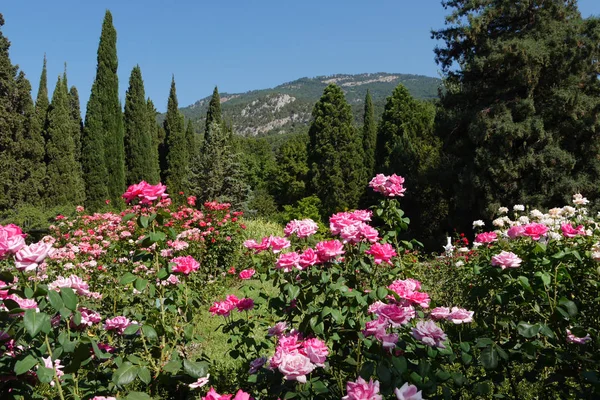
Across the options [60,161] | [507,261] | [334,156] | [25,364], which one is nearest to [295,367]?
[25,364]

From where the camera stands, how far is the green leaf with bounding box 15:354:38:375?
140cm

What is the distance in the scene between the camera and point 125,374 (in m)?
1.60

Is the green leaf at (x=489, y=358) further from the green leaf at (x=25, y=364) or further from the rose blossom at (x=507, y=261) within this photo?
the green leaf at (x=25, y=364)

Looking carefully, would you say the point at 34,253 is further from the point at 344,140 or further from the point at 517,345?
the point at 344,140

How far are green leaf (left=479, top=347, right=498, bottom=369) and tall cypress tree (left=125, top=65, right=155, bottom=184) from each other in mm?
20749

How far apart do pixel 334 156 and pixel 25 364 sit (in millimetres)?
21576

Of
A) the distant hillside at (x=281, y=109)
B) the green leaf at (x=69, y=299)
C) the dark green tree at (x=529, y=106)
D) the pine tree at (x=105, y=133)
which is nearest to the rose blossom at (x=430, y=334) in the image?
the green leaf at (x=69, y=299)

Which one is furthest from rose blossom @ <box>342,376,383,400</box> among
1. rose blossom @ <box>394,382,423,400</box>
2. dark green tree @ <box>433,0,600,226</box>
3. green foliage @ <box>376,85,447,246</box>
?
green foliage @ <box>376,85,447,246</box>

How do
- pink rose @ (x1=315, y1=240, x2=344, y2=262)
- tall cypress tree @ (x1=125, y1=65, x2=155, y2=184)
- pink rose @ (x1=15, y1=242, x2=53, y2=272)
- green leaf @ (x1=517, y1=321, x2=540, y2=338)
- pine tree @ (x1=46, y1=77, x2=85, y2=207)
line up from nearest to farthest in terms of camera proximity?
pink rose @ (x1=15, y1=242, x2=53, y2=272), green leaf @ (x1=517, y1=321, x2=540, y2=338), pink rose @ (x1=315, y1=240, x2=344, y2=262), pine tree @ (x1=46, y1=77, x2=85, y2=207), tall cypress tree @ (x1=125, y1=65, x2=155, y2=184)

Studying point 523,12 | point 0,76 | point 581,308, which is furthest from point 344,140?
point 581,308

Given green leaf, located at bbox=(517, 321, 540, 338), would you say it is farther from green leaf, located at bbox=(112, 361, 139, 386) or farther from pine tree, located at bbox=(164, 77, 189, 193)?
pine tree, located at bbox=(164, 77, 189, 193)

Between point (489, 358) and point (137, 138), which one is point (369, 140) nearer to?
point (137, 138)

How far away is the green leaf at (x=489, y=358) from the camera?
161cm

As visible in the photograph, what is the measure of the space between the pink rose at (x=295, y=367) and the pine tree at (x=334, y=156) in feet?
67.8
